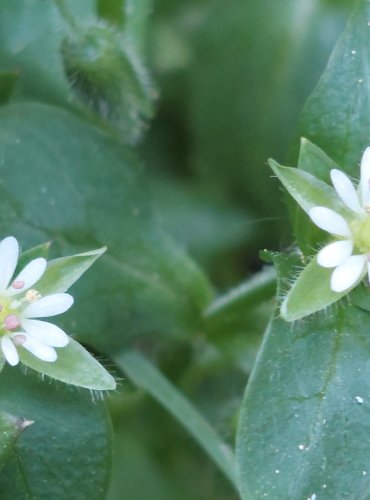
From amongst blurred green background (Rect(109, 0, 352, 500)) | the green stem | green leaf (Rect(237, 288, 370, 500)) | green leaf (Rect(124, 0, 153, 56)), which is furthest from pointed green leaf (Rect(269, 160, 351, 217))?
blurred green background (Rect(109, 0, 352, 500))

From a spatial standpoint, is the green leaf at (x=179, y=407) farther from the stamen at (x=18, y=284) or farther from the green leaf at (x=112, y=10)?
the green leaf at (x=112, y=10)

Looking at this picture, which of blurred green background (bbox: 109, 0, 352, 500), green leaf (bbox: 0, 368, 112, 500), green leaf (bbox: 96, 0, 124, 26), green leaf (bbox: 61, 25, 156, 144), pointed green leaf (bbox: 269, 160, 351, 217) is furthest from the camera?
blurred green background (bbox: 109, 0, 352, 500)

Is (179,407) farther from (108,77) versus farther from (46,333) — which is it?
(108,77)

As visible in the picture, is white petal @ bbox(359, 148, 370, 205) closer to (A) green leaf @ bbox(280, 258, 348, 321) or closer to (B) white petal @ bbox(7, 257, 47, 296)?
(A) green leaf @ bbox(280, 258, 348, 321)

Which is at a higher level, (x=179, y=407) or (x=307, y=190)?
(x=307, y=190)

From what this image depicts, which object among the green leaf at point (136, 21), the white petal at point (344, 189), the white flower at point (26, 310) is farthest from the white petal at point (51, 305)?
the green leaf at point (136, 21)

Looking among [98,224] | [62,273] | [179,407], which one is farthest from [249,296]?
[62,273]
